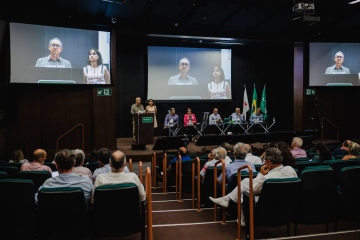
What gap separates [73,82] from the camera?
9.23 meters

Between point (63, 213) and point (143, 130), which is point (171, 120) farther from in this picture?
point (63, 213)

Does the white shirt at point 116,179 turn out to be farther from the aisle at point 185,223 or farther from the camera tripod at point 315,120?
the camera tripod at point 315,120

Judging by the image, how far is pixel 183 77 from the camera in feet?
42.5

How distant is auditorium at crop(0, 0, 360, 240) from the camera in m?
3.17

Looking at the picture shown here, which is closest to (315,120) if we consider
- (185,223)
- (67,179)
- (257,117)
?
(257,117)

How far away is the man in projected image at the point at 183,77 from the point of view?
12883 mm

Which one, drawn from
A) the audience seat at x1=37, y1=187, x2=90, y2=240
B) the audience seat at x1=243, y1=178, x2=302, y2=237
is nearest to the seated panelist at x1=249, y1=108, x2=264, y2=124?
the audience seat at x1=243, y1=178, x2=302, y2=237

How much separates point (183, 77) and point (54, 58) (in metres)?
5.25

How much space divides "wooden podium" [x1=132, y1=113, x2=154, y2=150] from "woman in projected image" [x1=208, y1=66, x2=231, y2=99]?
446 centimetres

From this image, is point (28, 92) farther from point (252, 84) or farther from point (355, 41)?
point (355, 41)

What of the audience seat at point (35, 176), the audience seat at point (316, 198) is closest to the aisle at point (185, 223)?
the audience seat at point (316, 198)

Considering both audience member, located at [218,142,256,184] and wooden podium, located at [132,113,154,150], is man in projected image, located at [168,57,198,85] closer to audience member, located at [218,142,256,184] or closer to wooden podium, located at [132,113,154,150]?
wooden podium, located at [132,113,154,150]

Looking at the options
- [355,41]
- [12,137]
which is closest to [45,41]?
[12,137]

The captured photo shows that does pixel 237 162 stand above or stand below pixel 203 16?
below
